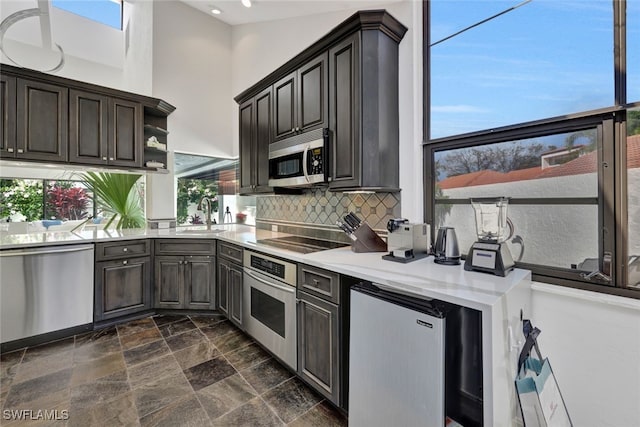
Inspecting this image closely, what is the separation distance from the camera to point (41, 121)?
269 cm

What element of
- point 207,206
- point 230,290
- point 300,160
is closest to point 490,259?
point 300,160

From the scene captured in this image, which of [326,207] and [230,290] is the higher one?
[326,207]

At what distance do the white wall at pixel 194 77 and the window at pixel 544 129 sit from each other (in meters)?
3.09

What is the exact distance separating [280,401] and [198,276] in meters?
1.73

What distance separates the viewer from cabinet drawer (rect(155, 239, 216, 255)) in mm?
3033

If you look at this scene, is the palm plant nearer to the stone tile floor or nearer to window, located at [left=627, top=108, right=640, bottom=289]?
the stone tile floor

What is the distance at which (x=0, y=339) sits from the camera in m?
2.31

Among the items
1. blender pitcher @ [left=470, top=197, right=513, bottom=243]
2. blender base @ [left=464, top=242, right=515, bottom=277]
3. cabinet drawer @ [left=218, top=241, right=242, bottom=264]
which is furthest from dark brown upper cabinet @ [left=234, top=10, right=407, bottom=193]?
cabinet drawer @ [left=218, top=241, right=242, bottom=264]

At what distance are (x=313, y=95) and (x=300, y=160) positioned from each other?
53 cm

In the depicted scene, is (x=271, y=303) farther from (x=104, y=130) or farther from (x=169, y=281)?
(x=104, y=130)

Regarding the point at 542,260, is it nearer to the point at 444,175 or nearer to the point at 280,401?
the point at 444,175

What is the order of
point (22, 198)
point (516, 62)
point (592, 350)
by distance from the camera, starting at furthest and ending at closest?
point (22, 198) → point (516, 62) → point (592, 350)

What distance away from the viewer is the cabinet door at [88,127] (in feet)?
9.34

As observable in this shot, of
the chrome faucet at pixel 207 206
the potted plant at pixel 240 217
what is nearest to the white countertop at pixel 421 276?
the chrome faucet at pixel 207 206
